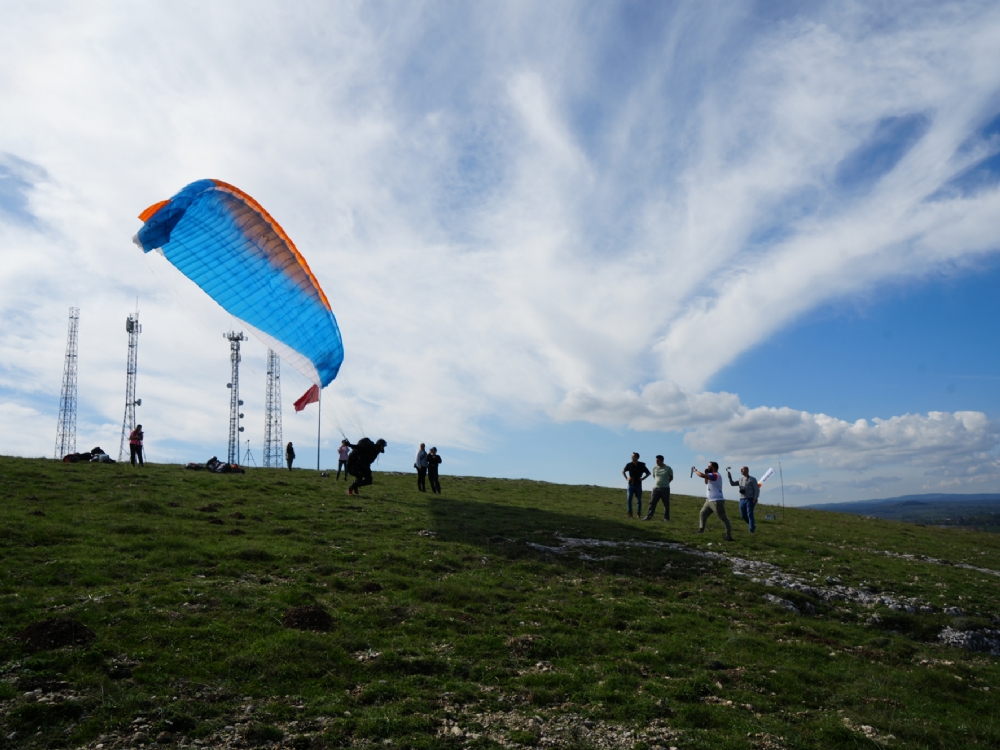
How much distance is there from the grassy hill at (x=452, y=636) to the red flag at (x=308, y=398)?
4.52m

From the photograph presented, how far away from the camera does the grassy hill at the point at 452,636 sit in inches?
345

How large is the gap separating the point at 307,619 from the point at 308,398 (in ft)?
48.5

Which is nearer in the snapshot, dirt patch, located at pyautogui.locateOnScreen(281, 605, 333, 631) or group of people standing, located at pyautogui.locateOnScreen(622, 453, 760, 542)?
dirt patch, located at pyautogui.locateOnScreen(281, 605, 333, 631)

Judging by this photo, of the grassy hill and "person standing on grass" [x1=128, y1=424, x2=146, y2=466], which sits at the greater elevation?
"person standing on grass" [x1=128, y1=424, x2=146, y2=466]

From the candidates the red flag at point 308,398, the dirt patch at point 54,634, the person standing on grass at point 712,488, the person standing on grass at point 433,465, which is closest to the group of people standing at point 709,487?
the person standing on grass at point 712,488

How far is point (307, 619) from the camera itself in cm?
1172

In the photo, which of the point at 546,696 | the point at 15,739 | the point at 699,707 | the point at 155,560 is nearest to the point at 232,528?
the point at 155,560

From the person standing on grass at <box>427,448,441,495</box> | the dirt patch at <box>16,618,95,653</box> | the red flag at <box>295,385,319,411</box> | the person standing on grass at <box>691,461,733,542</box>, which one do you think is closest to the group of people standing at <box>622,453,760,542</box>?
the person standing on grass at <box>691,461,733,542</box>

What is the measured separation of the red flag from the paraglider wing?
134cm

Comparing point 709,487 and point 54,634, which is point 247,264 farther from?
point 709,487

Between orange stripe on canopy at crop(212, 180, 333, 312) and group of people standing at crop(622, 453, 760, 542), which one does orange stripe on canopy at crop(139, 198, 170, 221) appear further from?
group of people standing at crop(622, 453, 760, 542)

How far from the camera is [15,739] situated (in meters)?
7.59

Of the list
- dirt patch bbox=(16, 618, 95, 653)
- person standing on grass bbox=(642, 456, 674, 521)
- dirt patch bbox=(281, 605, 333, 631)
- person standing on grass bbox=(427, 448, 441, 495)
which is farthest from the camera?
person standing on grass bbox=(427, 448, 441, 495)

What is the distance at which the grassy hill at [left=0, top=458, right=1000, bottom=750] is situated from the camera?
28.8ft
